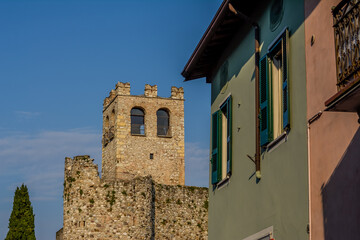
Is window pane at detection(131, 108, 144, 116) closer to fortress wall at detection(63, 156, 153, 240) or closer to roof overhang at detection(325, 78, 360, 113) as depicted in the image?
fortress wall at detection(63, 156, 153, 240)

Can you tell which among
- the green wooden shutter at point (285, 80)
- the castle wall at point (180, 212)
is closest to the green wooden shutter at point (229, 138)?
the green wooden shutter at point (285, 80)

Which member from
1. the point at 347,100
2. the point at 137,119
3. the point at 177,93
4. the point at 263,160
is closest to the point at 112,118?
the point at 137,119

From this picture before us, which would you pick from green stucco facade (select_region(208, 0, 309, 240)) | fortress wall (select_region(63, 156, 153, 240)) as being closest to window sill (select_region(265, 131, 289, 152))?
green stucco facade (select_region(208, 0, 309, 240))

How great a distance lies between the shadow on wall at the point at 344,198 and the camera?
8.84 metres

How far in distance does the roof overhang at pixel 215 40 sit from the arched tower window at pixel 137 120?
115 feet

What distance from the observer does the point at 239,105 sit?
1376 centimetres

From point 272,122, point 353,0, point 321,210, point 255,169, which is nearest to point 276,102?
point 272,122

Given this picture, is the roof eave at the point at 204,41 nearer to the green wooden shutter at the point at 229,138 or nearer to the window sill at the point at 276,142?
the green wooden shutter at the point at 229,138

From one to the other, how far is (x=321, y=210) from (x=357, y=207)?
99cm

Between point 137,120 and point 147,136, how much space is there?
1.77 metres

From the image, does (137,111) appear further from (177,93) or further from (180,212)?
(180,212)

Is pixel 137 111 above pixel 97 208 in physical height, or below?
above

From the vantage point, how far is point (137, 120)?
52188mm

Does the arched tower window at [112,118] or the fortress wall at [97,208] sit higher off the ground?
the arched tower window at [112,118]
